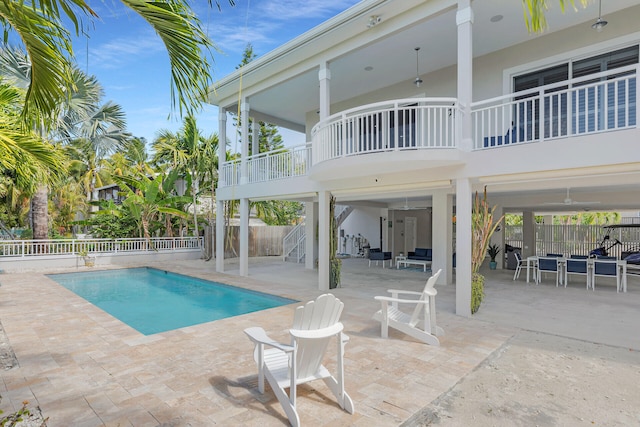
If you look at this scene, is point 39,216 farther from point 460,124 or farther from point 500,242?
point 500,242

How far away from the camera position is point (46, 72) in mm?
3096

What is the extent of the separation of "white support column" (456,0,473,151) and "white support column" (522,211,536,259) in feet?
38.1

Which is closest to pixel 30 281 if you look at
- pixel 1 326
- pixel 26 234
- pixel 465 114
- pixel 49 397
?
pixel 1 326

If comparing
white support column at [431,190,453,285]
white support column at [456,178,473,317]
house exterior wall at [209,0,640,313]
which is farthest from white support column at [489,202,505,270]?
white support column at [456,178,473,317]

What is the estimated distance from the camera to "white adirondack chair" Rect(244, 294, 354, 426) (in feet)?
12.5

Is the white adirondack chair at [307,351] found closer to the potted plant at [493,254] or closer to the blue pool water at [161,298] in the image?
the blue pool water at [161,298]

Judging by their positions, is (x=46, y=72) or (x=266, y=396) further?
(x=266, y=396)

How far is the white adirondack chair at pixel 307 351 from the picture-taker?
3805 millimetres

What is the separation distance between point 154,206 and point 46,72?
17.6 metres

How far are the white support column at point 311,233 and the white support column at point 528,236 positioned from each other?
10.1 m

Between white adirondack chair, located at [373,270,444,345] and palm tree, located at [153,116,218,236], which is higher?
palm tree, located at [153,116,218,236]

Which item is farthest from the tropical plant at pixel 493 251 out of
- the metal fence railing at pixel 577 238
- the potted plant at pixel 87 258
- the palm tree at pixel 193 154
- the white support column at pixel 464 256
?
the potted plant at pixel 87 258

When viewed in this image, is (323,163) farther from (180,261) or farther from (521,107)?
(180,261)

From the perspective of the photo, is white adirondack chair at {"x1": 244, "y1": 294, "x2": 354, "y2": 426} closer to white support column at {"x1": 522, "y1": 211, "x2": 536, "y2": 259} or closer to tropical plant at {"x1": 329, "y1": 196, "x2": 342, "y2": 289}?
tropical plant at {"x1": 329, "y1": 196, "x2": 342, "y2": 289}
